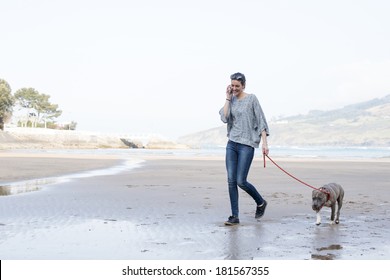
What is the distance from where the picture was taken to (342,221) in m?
8.60

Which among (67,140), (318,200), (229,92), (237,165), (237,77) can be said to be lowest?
(67,140)

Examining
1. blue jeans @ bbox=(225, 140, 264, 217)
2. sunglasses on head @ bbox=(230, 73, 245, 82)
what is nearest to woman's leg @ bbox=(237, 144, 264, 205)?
blue jeans @ bbox=(225, 140, 264, 217)

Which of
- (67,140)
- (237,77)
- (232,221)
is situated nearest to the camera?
(232,221)

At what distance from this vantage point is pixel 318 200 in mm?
8266

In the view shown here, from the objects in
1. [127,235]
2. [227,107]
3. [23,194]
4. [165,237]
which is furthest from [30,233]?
[23,194]

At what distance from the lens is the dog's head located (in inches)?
324

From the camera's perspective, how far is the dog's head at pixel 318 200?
324 inches

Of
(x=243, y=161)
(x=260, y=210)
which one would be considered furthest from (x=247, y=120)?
(x=260, y=210)

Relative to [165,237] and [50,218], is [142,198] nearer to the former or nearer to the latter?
[50,218]

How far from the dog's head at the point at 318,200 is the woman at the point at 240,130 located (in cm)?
102

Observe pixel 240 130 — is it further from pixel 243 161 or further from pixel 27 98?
pixel 27 98

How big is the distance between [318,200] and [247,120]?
62.1 inches

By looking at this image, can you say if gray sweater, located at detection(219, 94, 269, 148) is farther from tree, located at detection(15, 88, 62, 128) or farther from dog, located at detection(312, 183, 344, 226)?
tree, located at detection(15, 88, 62, 128)

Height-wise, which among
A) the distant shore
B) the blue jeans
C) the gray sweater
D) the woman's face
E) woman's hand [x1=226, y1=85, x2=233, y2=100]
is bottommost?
the distant shore
